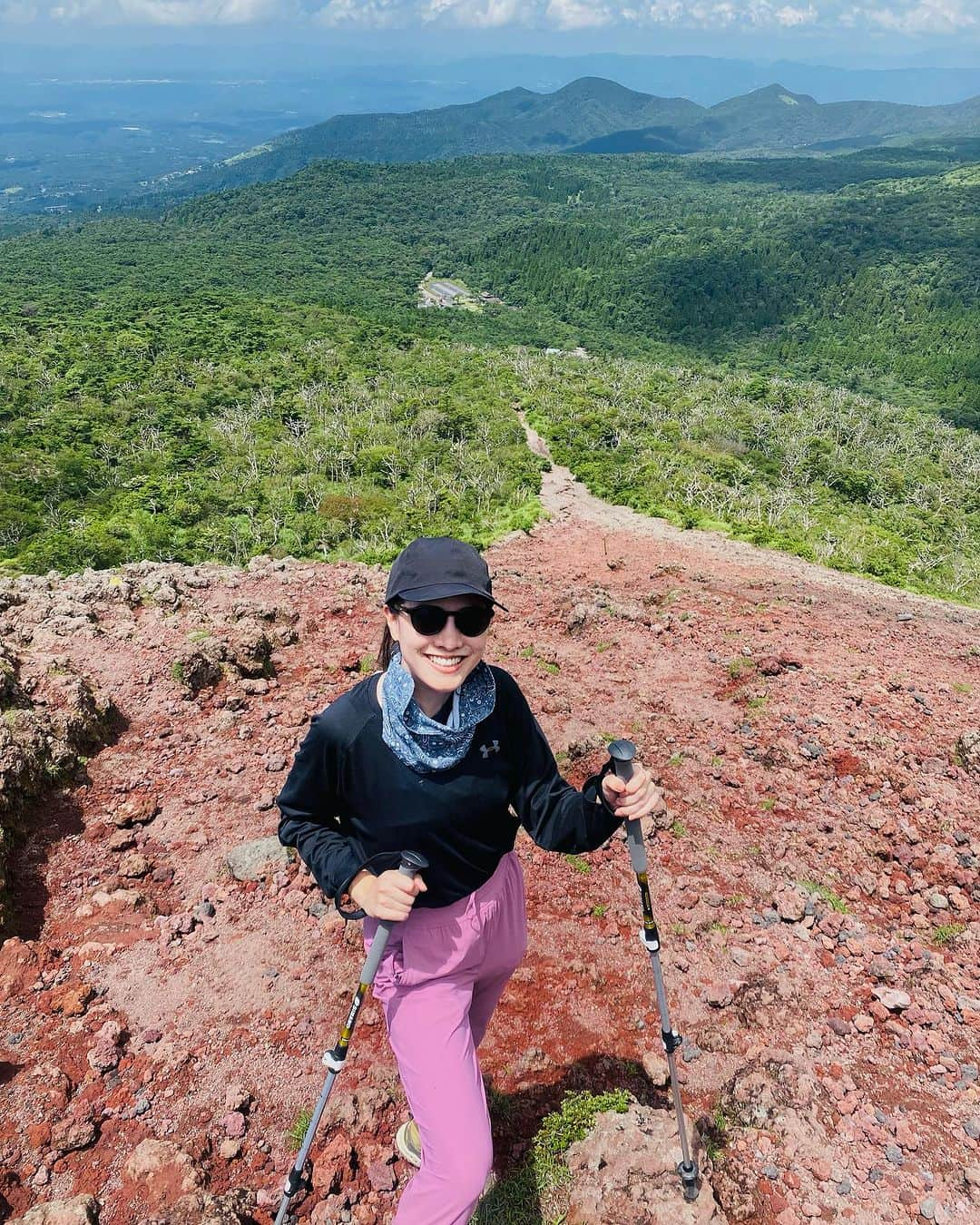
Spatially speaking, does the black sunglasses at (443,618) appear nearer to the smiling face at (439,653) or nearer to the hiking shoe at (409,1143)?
the smiling face at (439,653)

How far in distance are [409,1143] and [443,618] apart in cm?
301

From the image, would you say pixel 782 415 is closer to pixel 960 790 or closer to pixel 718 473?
pixel 718 473

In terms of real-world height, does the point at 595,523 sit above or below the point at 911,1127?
below

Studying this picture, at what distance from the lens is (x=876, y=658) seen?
891cm

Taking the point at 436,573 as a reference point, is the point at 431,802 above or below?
below

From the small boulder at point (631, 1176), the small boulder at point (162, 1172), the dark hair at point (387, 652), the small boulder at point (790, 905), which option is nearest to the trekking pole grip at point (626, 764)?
the dark hair at point (387, 652)

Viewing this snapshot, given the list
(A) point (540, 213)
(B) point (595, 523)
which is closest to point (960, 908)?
(B) point (595, 523)

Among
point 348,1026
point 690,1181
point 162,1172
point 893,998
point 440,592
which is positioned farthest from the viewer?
point 893,998

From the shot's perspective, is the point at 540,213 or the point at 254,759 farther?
the point at 540,213

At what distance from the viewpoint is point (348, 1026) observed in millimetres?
2770

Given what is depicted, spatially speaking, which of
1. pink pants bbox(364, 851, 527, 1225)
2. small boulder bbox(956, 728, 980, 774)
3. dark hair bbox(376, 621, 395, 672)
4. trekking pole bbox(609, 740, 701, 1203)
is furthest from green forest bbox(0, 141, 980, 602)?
pink pants bbox(364, 851, 527, 1225)

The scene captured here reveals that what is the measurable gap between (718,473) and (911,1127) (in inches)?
1236

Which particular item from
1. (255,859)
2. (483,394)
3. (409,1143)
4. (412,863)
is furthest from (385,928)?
(483,394)

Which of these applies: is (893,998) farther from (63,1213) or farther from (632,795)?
(63,1213)
